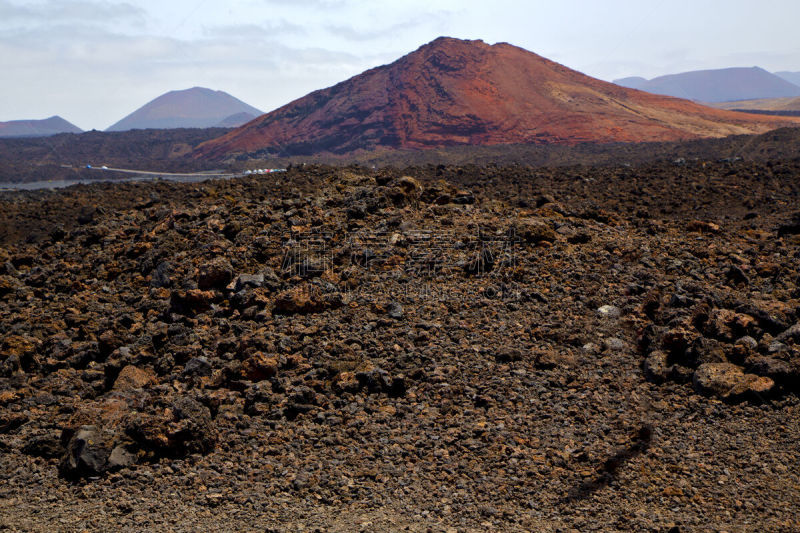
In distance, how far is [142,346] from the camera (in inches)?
229

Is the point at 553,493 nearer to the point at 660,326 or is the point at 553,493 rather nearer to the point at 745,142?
the point at 660,326

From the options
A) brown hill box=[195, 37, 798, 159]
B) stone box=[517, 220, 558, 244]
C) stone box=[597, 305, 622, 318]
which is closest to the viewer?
stone box=[597, 305, 622, 318]

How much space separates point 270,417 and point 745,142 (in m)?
35.0

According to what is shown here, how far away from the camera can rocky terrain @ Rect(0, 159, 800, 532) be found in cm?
375

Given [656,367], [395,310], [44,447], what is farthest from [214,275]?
[656,367]

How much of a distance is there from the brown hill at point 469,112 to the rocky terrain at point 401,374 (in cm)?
4131

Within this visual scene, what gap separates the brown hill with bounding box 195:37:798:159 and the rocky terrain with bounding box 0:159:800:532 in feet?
136

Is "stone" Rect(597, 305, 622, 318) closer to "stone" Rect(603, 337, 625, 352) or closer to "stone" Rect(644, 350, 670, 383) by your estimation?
"stone" Rect(603, 337, 625, 352)

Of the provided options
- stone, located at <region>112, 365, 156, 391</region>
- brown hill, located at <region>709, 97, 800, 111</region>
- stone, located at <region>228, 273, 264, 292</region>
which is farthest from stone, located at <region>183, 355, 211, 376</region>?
brown hill, located at <region>709, 97, 800, 111</region>

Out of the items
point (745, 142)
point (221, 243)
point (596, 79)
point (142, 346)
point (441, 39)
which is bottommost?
point (142, 346)

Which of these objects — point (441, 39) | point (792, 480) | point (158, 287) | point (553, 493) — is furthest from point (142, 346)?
point (441, 39)

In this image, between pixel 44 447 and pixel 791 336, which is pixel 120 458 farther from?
pixel 791 336

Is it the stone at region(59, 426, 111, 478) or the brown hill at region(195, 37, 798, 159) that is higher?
the brown hill at region(195, 37, 798, 159)

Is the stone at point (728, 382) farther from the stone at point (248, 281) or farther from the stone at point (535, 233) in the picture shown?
the stone at point (248, 281)
